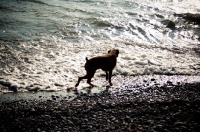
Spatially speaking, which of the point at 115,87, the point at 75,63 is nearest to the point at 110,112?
the point at 115,87

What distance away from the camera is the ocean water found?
808 cm

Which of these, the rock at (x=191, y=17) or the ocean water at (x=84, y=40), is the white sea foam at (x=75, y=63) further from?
the rock at (x=191, y=17)

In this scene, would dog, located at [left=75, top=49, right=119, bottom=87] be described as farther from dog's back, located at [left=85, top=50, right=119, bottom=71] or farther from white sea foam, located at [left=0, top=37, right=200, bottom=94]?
white sea foam, located at [left=0, top=37, right=200, bottom=94]

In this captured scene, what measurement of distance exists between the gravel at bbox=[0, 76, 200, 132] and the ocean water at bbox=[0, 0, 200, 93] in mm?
1025

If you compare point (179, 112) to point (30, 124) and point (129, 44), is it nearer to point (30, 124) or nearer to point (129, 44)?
point (30, 124)

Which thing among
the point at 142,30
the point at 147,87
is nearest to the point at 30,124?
the point at 147,87

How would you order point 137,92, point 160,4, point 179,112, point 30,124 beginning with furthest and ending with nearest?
point 160,4 → point 137,92 → point 179,112 → point 30,124

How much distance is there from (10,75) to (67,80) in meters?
1.72

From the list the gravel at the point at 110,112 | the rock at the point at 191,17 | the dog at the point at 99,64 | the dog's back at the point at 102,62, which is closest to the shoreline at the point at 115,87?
the gravel at the point at 110,112

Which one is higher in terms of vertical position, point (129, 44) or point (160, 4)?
point (160, 4)

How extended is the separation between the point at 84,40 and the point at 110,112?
5.77 m

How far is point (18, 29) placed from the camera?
469 inches

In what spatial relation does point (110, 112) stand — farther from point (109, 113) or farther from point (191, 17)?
point (191, 17)

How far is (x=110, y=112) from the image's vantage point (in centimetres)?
591
